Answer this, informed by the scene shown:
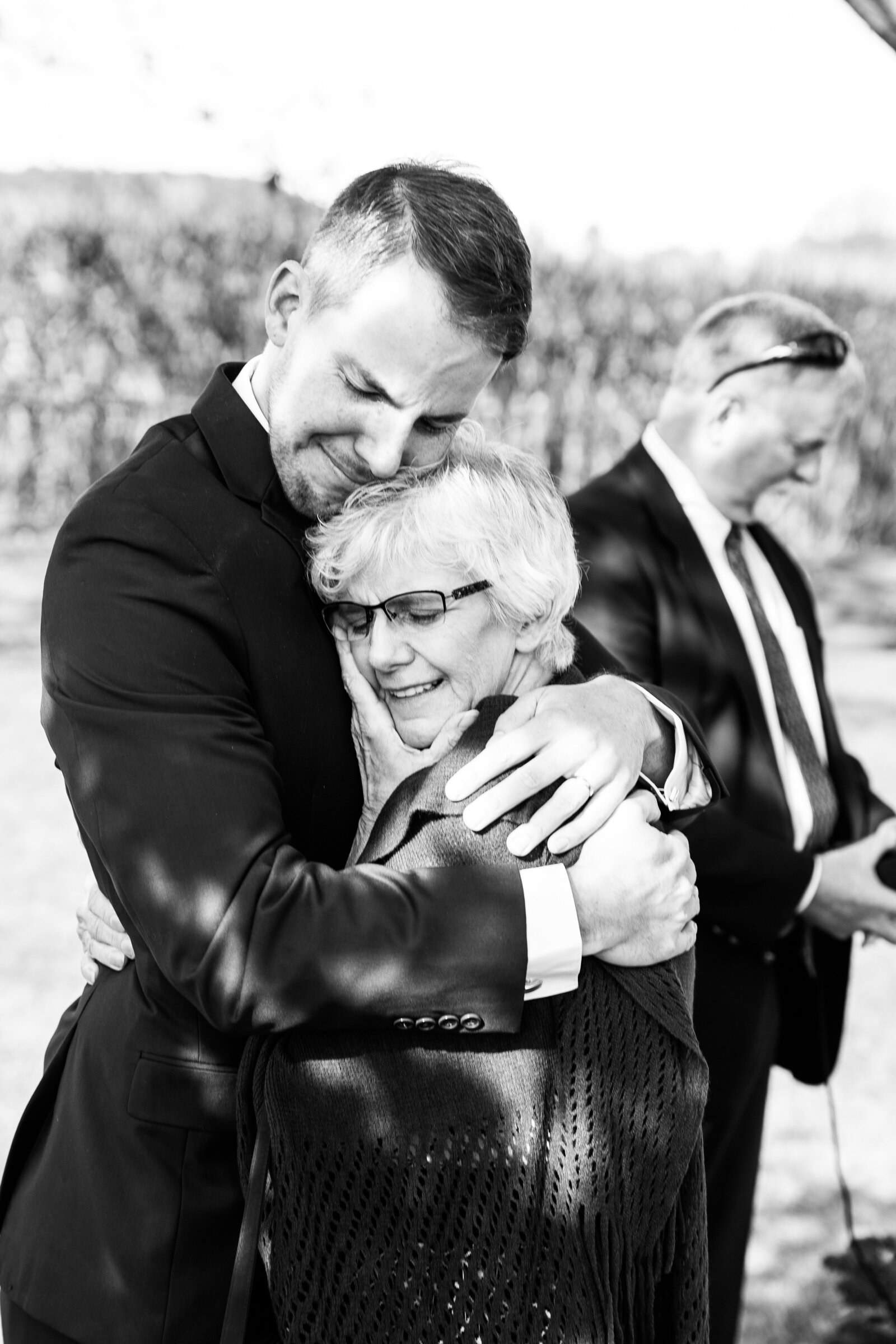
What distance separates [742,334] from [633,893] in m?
2.12

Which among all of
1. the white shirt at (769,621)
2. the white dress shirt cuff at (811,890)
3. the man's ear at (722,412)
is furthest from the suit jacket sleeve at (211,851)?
the man's ear at (722,412)

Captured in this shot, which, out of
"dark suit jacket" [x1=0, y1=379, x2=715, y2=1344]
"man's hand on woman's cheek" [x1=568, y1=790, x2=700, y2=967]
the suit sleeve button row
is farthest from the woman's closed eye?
the suit sleeve button row

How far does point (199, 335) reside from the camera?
11031 millimetres

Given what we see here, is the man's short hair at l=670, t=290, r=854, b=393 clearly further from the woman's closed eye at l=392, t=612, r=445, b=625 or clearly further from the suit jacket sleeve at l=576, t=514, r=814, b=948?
the woman's closed eye at l=392, t=612, r=445, b=625

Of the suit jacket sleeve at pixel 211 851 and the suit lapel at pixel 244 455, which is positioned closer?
the suit jacket sleeve at pixel 211 851

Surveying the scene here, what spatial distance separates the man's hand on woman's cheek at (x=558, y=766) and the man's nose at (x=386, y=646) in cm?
17

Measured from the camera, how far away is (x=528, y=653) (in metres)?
2.05

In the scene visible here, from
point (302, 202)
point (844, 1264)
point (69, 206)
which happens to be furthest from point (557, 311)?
point (844, 1264)

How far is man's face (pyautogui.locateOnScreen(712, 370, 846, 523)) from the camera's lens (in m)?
3.40

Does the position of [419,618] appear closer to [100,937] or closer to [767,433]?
[100,937]

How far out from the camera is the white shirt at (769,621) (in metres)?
3.23

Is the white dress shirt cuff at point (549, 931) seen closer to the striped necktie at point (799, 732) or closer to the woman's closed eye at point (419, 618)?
the woman's closed eye at point (419, 618)

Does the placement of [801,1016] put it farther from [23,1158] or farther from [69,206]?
[69,206]

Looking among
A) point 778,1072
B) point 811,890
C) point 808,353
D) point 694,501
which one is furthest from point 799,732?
point 778,1072
